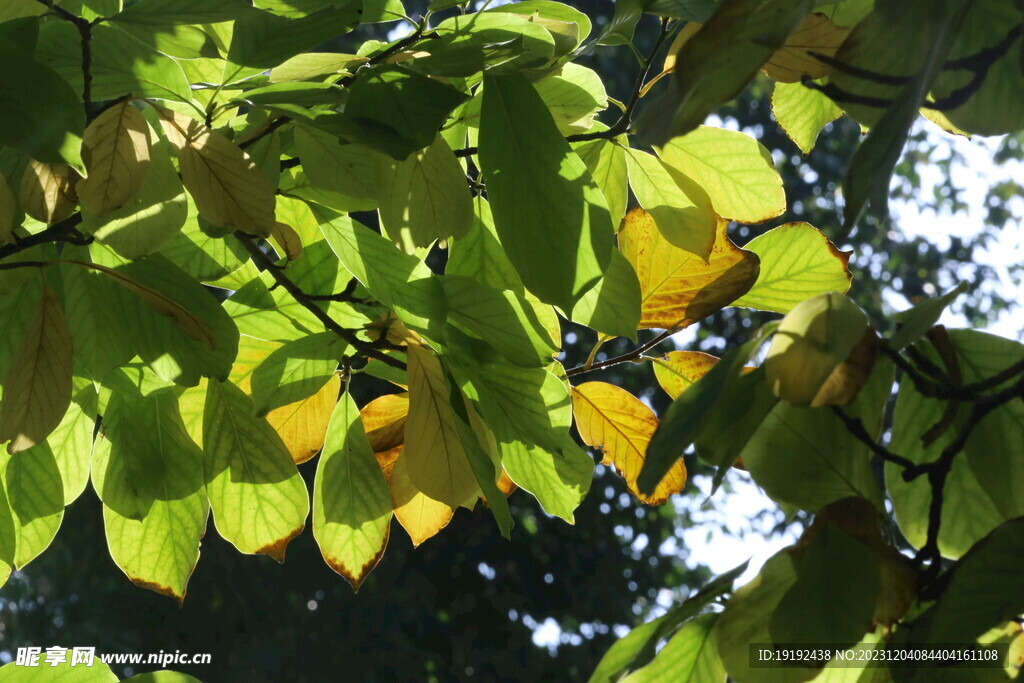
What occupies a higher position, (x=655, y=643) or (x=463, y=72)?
(x=463, y=72)

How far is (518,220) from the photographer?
1.20ft

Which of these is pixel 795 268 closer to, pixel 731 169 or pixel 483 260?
pixel 731 169

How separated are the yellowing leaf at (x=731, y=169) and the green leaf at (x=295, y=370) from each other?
8.2 inches

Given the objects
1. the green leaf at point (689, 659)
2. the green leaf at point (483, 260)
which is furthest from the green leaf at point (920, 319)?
the green leaf at point (483, 260)

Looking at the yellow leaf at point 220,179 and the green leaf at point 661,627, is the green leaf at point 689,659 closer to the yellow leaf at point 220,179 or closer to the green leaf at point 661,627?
the green leaf at point 661,627

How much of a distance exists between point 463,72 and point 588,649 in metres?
5.03

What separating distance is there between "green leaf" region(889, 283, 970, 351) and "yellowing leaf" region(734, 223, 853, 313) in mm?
159

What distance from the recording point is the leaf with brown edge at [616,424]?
20.5 inches

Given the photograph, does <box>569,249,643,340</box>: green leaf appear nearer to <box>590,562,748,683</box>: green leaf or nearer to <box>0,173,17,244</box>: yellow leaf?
<box>590,562,748,683</box>: green leaf

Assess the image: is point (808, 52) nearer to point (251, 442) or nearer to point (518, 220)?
point (518, 220)

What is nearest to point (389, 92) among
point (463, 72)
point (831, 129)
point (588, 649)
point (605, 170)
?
point (463, 72)

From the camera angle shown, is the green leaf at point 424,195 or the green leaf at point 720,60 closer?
the green leaf at point 720,60

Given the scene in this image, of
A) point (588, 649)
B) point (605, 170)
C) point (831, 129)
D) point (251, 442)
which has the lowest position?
point (588, 649)

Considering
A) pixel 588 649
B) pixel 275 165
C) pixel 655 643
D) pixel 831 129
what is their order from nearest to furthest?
pixel 655 643 < pixel 275 165 < pixel 588 649 < pixel 831 129
